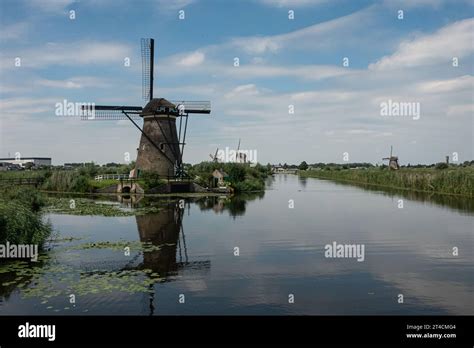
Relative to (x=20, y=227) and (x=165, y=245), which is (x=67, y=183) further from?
(x=20, y=227)

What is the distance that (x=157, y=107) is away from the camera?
4188cm

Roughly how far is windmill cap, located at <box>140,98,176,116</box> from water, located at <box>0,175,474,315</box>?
66.9 ft

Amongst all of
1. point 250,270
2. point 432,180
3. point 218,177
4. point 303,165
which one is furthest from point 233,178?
point 303,165

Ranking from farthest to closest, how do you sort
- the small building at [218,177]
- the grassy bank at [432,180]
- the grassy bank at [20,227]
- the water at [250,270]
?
the small building at [218,177]
the grassy bank at [432,180]
the grassy bank at [20,227]
the water at [250,270]

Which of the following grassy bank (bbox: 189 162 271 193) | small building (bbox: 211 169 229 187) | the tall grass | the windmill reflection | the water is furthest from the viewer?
grassy bank (bbox: 189 162 271 193)

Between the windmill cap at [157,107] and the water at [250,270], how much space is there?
20381mm

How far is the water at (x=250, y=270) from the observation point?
9.78 m

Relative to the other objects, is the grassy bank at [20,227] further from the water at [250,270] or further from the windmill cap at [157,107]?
the windmill cap at [157,107]

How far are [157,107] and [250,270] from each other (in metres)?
31.4

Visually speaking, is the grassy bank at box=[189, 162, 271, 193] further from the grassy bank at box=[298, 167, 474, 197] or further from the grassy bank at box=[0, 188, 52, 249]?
the grassy bank at box=[0, 188, 52, 249]

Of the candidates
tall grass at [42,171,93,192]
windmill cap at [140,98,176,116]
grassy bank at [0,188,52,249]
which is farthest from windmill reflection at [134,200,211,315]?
tall grass at [42,171,93,192]

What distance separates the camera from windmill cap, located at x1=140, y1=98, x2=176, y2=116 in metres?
41.9

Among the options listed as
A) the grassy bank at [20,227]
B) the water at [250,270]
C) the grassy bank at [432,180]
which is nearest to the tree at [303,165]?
the grassy bank at [432,180]

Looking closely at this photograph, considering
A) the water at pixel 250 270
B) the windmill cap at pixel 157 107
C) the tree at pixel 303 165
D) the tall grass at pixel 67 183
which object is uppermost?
the windmill cap at pixel 157 107
